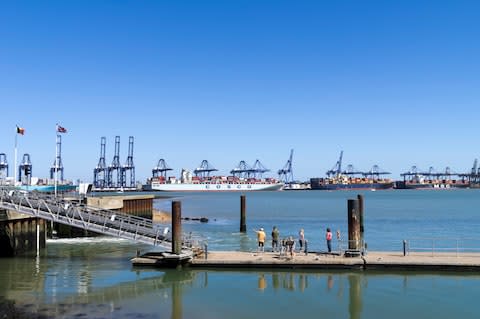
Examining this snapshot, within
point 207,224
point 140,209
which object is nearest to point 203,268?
point 207,224

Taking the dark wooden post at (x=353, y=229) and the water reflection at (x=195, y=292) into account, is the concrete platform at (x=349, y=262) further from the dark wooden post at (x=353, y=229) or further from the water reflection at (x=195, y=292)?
the dark wooden post at (x=353, y=229)

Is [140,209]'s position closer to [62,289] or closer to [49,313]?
[62,289]

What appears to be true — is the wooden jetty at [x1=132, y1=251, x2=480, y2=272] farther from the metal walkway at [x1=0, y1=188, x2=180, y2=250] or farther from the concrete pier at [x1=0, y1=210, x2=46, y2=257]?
the concrete pier at [x1=0, y1=210, x2=46, y2=257]

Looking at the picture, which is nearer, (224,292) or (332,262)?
(224,292)

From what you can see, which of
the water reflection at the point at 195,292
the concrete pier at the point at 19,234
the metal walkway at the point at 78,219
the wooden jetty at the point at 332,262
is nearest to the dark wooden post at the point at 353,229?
the wooden jetty at the point at 332,262

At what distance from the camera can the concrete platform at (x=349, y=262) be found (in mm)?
24562

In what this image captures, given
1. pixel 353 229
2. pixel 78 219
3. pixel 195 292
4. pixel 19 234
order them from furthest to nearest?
pixel 19 234 → pixel 78 219 → pixel 353 229 → pixel 195 292

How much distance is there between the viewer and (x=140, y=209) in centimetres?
6750

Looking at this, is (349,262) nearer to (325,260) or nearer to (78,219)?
(325,260)

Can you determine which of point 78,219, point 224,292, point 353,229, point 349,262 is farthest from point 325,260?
point 78,219

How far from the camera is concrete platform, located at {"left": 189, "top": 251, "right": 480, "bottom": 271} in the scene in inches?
967

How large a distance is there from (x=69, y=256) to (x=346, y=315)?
66.9 ft

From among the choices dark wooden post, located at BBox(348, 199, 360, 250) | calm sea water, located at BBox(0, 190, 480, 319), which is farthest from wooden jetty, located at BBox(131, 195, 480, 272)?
calm sea water, located at BBox(0, 190, 480, 319)

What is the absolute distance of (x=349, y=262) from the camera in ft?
82.4
